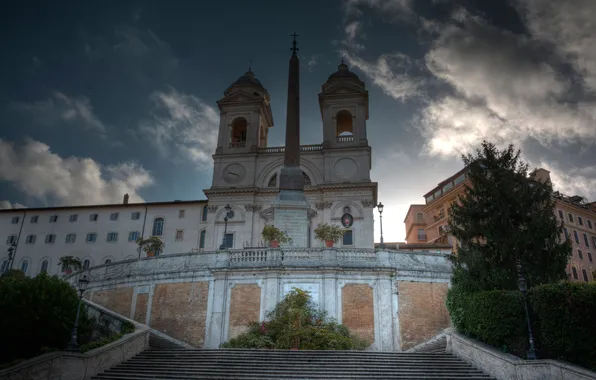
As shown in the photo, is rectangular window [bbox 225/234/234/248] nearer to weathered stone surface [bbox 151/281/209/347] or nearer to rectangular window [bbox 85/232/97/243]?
rectangular window [bbox 85/232/97/243]

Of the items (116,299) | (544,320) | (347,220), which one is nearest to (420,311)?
(544,320)

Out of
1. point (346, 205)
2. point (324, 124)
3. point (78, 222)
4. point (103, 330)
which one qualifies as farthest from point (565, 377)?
point (78, 222)

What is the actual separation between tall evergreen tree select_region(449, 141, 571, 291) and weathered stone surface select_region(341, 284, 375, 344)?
14.8 feet

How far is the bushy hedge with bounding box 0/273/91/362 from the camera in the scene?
54.1ft

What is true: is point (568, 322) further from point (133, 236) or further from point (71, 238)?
point (71, 238)

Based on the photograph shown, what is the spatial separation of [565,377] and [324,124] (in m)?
37.4

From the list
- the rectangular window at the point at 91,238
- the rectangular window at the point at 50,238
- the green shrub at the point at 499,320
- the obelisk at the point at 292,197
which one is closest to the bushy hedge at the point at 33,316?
the obelisk at the point at 292,197

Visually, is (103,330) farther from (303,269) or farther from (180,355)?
(303,269)

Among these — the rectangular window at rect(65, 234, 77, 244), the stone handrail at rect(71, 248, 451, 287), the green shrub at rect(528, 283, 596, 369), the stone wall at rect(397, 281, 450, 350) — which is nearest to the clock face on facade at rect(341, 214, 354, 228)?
the stone handrail at rect(71, 248, 451, 287)

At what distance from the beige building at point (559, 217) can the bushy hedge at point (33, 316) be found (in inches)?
1679

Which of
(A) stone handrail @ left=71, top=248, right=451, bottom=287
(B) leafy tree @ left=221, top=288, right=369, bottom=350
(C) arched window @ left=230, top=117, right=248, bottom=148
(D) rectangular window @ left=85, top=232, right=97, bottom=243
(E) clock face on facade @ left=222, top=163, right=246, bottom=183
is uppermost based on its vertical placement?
(C) arched window @ left=230, top=117, right=248, bottom=148

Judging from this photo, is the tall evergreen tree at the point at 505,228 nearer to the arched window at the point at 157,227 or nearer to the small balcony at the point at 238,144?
the small balcony at the point at 238,144

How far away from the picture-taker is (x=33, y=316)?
54.7 ft

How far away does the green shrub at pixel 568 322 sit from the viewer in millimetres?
13422
